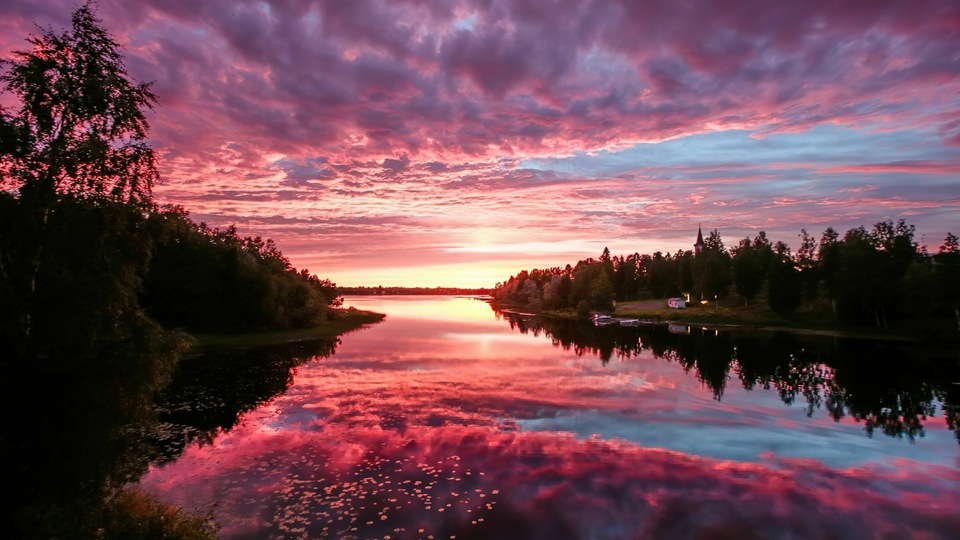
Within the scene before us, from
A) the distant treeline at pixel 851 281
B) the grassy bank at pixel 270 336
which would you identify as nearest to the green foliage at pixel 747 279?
the distant treeline at pixel 851 281

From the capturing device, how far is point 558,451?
26.2m

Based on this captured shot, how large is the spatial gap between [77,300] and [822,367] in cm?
6846

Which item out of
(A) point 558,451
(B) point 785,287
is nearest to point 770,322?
(B) point 785,287

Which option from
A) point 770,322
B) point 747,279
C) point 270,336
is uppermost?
point 747,279

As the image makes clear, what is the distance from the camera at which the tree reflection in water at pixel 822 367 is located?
3859 centimetres

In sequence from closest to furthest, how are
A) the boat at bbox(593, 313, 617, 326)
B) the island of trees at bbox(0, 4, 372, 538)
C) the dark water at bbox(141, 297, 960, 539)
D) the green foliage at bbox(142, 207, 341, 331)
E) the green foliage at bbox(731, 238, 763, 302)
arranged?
the island of trees at bbox(0, 4, 372, 538) → the dark water at bbox(141, 297, 960, 539) → the green foliage at bbox(142, 207, 341, 331) → the boat at bbox(593, 313, 617, 326) → the green foliage at bbox(731, 238, 763, 302)

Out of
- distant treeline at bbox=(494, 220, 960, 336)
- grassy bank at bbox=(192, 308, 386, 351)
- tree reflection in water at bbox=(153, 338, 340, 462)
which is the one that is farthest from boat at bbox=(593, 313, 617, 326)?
tree reflection in water at bbox=(153, 338, 340, 462)

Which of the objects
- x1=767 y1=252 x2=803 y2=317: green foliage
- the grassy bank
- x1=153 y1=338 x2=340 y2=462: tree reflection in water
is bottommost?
x1=153 y1=338 x2=340 y2=462: tree reflection in water

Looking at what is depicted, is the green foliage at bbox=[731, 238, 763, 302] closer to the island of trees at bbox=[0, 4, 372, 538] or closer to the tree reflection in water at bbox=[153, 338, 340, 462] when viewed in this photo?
the tree reflection in water at bbox=[153, 338, 340, 462]

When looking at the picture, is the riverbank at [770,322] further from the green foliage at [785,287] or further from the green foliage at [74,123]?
the green foliage at [74,123]

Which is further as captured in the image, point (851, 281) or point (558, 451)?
point (851, 281)

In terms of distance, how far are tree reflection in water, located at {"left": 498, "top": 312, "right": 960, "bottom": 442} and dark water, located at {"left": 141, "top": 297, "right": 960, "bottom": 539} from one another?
399mm

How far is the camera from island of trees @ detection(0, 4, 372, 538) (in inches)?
575

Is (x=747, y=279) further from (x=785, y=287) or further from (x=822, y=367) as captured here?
(x=822, y=367)
